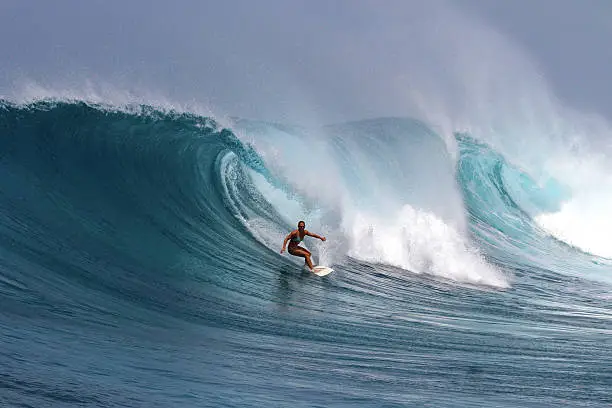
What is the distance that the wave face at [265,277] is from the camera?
20.9 feet

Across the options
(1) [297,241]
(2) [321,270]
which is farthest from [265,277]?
(1) [297,241]

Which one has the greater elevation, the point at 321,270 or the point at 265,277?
the point at 321,270

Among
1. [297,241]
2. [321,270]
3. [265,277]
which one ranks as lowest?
[265,277]

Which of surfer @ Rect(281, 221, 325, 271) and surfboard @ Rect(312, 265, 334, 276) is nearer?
surfboard @ Rect(312, 265, 334, 276)

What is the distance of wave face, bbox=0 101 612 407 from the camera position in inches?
251

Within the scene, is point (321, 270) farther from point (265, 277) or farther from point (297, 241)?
point (265, 277)

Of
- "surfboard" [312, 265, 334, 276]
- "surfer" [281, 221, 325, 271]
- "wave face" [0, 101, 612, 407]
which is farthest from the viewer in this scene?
"surfer" [281, 221, 325, 271]

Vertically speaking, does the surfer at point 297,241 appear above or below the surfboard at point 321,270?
above

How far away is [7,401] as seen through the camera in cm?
491

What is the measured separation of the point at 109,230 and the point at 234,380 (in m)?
5.57

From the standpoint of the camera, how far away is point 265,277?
11.1 metres

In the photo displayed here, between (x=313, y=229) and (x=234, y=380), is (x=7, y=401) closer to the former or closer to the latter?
(x=234, y=380)

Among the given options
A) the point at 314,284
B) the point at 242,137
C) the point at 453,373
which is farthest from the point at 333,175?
the point at 453,373

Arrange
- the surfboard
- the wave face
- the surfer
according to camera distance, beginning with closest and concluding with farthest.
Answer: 1. the wave face
2. the surfboard
3. the surfer
